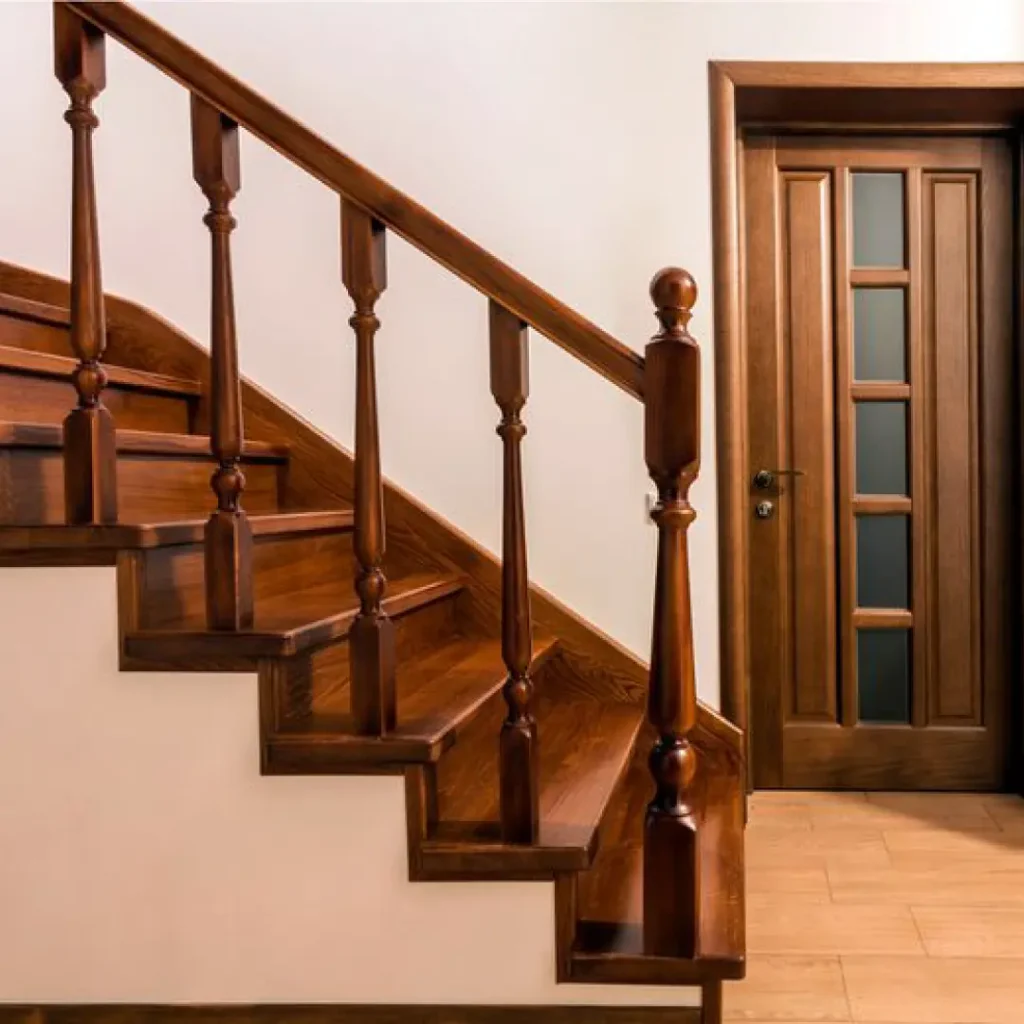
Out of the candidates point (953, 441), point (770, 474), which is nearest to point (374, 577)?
point (770, 474)

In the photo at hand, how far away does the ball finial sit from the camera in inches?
57.0

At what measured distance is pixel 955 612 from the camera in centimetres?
299

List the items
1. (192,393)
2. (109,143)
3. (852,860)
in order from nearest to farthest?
(852,860), (192,393), (109,143)

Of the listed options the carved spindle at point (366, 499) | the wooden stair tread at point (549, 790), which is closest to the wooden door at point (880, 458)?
the wooden stair tread at point (549, 790)

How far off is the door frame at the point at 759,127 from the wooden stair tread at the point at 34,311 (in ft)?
5.28

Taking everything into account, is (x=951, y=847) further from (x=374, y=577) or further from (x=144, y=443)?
(x=144, y=443)

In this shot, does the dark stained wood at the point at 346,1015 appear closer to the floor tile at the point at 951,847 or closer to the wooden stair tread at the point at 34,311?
the floor tile at the point at 951,847

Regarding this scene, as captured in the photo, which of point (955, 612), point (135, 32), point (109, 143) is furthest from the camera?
point (955, 612)

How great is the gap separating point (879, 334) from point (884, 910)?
5.21 feet

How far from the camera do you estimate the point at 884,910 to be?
215cm

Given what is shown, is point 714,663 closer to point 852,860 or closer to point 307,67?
point 852,860

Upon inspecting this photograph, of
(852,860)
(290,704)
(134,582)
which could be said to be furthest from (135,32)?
(852,860)

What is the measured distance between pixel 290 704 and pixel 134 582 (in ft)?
0.98

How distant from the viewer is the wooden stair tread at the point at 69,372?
1957mm
